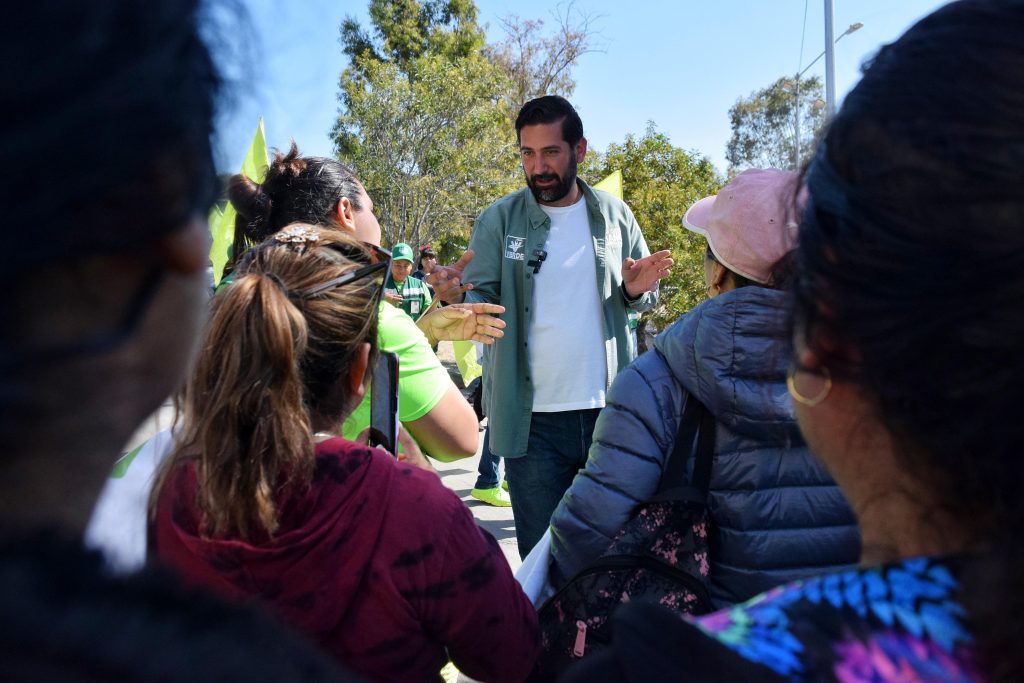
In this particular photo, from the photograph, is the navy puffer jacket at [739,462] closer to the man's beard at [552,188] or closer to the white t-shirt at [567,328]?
the white t-shirt at [567,328]

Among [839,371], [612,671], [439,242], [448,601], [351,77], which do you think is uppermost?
[351,77]

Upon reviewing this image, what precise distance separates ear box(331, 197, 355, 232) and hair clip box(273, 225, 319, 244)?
923 mm

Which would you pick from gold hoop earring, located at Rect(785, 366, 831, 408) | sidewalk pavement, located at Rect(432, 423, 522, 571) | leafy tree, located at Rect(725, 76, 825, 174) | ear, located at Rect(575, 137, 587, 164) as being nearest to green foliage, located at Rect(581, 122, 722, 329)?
sidewalk pavement, located at Rect(432, 423, 522, 571)

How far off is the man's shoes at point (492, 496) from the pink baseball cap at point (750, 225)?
399 cm

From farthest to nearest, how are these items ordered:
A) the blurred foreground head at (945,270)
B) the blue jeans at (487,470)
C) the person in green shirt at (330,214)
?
1. the blue jeans at (487,470)
2. the person in green shirt at (330,214)
3. the blurred foreground head at (945,270)

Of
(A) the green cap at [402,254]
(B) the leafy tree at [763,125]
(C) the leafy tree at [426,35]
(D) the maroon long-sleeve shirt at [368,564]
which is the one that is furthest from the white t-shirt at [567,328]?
(B) the leafy tree at [763,125]

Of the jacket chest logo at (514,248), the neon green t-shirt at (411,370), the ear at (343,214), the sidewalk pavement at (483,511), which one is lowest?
the sidewalk pavement at (483,511)

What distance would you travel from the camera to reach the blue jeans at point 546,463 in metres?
3.40

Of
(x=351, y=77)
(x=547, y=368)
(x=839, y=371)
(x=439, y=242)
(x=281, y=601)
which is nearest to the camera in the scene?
(x=839, y=371)

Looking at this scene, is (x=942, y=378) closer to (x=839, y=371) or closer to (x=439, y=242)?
(x=839, y=371)

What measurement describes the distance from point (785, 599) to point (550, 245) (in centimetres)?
293

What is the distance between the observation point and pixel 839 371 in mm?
792

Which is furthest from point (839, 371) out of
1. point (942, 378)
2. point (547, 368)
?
point (547, 368)

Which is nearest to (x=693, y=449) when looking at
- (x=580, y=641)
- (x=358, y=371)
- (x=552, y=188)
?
(x=580, y=641)
